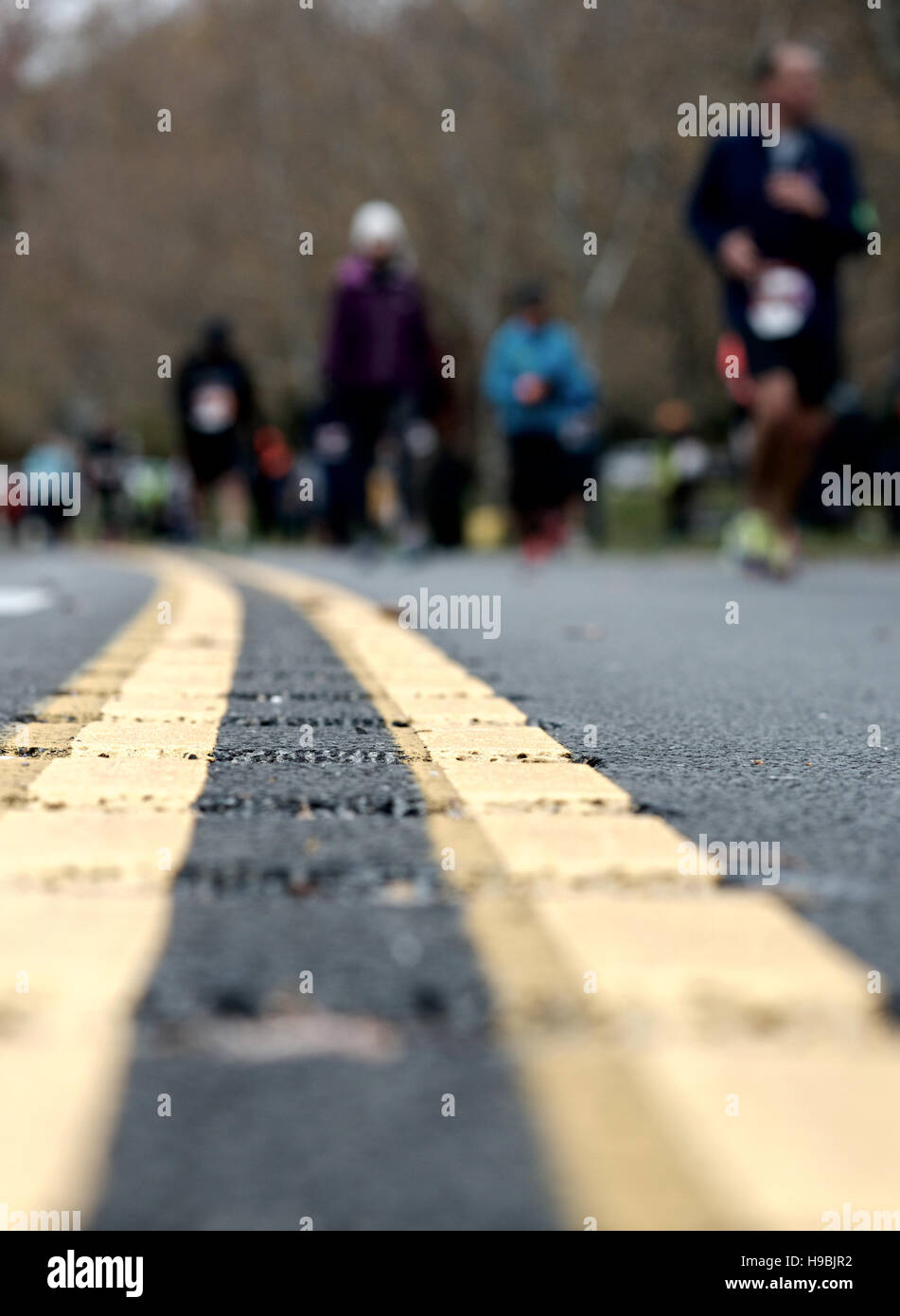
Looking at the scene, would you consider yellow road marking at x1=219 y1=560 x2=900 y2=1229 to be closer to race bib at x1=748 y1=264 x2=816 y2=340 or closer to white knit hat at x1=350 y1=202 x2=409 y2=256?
race bib at x1=748 y1=264 x2=816 y2=340

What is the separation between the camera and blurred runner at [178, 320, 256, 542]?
18.4m

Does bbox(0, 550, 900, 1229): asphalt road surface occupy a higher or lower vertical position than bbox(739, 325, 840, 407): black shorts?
lower

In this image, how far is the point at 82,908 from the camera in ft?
7.80

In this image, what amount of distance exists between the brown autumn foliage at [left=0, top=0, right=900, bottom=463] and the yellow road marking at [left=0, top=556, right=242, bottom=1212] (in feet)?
53.5

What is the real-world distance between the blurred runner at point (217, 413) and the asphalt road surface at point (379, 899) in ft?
38.4

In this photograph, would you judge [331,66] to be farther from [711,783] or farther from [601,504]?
[711,783]

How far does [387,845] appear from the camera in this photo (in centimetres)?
286

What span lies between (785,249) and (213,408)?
29.8 ft

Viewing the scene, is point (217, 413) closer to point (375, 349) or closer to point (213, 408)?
point (213, 408)

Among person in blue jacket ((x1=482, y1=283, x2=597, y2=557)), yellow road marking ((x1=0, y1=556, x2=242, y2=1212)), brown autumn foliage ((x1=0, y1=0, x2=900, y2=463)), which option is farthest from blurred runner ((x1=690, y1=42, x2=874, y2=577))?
brown autumn foliage ((x1=0, y1=0, x2=900, y2=463))

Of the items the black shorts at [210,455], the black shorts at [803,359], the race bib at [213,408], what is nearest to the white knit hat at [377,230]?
the black shorts at [803,359]

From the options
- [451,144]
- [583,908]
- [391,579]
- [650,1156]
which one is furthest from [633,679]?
[451,144]

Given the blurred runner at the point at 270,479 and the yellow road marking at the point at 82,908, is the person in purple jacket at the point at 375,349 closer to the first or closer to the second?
the yellow road marking at the point at 82,908
